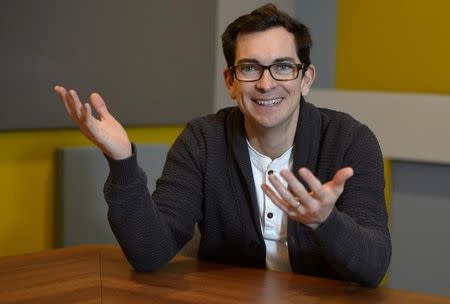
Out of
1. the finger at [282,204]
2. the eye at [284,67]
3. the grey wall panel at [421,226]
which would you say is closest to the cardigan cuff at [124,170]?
the finger at [282,204]

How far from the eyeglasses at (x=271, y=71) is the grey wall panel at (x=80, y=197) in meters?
0.98

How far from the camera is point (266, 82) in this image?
2164 mm

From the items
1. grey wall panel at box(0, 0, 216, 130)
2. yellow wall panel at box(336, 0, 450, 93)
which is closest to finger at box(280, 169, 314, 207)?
grey wall panel at box(0, 0, 216, 130)

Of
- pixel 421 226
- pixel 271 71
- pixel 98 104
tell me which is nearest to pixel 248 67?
pixel 271 71

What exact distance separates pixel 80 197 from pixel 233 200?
963 millimetres

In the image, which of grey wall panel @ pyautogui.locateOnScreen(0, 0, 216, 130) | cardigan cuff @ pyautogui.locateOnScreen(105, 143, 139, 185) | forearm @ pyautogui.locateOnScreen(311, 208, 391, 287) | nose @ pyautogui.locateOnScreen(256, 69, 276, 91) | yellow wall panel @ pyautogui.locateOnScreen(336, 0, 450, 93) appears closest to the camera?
forearm @ pyautogui.locateOnScreen(311, 208, 391, 287)

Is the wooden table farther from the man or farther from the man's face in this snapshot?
the man's face

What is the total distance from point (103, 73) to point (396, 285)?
1.46 m

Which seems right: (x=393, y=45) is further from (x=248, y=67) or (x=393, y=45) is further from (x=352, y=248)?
(x=352, y=248)

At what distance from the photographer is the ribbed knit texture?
1959 millimetres

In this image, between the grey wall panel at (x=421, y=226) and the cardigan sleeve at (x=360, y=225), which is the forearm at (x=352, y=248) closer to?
the cardigan sleeve at (x=360, y=225)

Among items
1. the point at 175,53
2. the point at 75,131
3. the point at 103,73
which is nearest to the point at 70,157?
the point at 75,131

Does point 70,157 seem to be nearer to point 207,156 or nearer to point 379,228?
point 207,156

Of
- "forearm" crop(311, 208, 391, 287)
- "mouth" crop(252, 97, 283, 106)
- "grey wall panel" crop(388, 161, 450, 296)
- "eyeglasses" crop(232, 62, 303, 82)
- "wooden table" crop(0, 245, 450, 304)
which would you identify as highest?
"eyeglasses" crop(232, 62, 303, 82)
